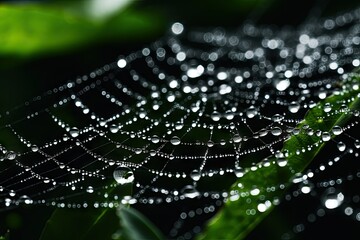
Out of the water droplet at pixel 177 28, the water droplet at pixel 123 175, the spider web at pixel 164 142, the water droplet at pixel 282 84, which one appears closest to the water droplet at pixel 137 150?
the spider web at pixel 164 142

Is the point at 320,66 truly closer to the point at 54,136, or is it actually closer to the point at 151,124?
the point at 151,124

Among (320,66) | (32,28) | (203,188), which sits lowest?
(203,188)

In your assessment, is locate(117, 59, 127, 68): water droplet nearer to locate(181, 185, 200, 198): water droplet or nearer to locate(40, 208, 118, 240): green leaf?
locate(181, 185, 200, 198): water droplet

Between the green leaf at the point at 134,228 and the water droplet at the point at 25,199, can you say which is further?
the water droplet at the point at 25,199

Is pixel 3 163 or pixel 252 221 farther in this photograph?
pixel 3 163

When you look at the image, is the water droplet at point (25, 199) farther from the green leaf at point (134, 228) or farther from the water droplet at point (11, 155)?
the green leaf at point (134, 228)

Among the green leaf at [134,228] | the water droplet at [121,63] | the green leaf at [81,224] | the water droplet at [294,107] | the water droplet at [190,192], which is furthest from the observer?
the water droplet at [121,63]

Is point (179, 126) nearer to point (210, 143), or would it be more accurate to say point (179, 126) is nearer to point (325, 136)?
point (210, 143)

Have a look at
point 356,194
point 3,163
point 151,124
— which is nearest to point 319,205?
point 356,194
